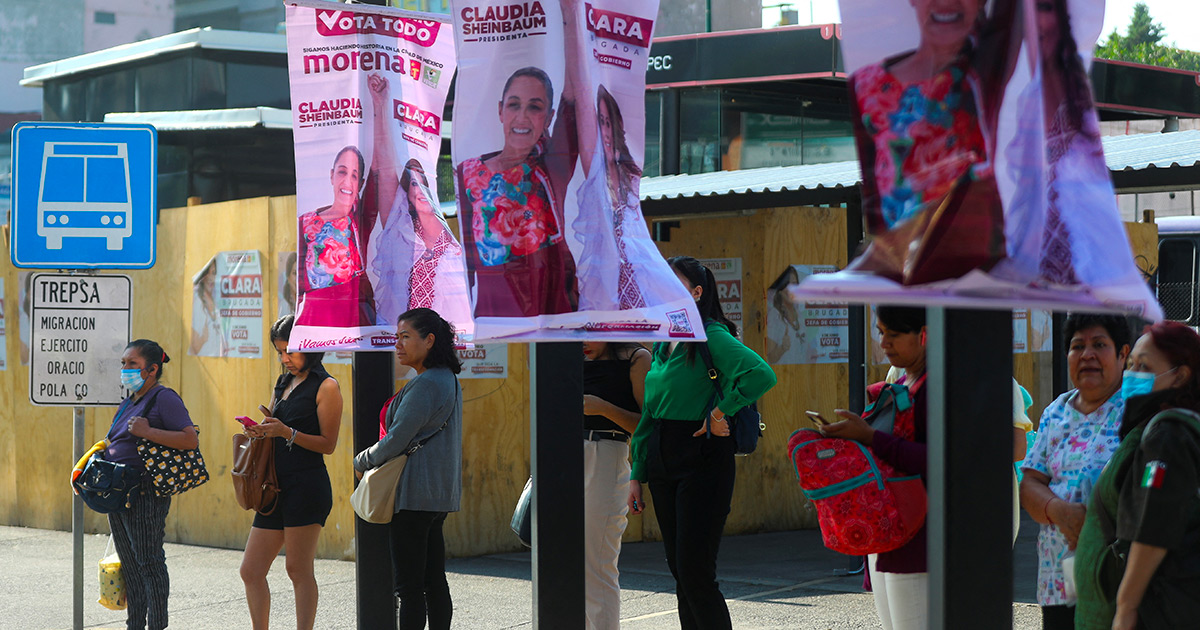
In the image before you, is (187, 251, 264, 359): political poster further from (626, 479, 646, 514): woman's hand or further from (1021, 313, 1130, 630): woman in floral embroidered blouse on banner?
(1021, 313, 1130, 630): woman in floral embroidered blouse on banner

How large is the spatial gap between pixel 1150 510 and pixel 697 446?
2.52m

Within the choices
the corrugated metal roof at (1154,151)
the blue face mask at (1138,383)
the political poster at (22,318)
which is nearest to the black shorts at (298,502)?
the blue face mask at (1138,383)

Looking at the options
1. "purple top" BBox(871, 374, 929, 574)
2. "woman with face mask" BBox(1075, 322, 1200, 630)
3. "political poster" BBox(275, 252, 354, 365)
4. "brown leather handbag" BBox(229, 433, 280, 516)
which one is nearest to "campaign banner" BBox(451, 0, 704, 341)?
"purple top" BBox(871, 374, 929, 574)

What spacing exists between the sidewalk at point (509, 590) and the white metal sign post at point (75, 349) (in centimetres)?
194

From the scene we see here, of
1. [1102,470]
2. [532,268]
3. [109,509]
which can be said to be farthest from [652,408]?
[109,509]

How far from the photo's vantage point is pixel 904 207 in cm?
270

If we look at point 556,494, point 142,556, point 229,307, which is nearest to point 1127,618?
point 556,494

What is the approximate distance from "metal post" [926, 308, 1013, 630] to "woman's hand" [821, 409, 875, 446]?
3.36 feet

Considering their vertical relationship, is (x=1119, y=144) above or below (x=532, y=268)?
above

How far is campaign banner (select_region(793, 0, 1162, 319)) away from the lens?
264cm

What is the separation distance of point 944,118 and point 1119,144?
813 centimetres

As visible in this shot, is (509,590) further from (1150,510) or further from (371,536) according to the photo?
(1150,510)

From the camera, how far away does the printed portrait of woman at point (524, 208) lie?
4.17m

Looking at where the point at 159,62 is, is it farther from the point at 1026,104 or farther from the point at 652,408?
the point at 1026,104
